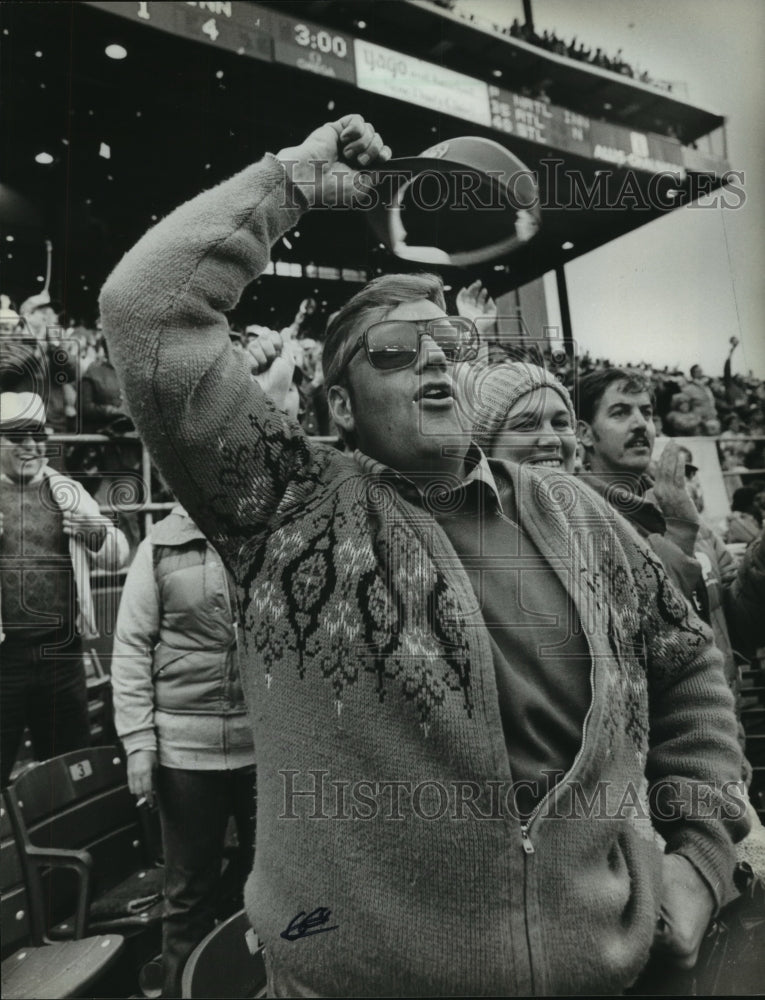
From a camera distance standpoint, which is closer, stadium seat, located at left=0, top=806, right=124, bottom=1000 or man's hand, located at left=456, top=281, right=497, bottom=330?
stadium seat, located at left=0, top=806, right=124, bottom=1000

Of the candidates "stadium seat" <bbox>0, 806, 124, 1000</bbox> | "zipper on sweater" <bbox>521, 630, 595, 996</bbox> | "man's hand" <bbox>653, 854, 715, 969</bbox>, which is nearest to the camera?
"zipper on sweater" <bbox>521, 630, 595, 996</bbox>

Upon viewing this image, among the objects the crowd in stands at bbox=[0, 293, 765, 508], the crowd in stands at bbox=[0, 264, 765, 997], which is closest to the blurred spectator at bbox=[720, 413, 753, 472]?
the crowd in stands at bbox=[0, 264, 765, 997]

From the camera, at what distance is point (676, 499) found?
1.58 meters

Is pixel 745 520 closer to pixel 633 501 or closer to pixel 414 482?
pixel 633 501

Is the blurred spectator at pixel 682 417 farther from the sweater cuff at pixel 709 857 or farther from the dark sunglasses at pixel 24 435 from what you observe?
the dark sunglasses at pixel 24 435

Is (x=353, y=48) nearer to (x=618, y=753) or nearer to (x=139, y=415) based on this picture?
(x=139, y=415)

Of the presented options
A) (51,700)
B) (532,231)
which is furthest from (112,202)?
(51,700)

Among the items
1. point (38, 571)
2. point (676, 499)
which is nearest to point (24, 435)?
point (38, 571)

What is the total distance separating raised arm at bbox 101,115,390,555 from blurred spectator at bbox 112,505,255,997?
0.71 metres

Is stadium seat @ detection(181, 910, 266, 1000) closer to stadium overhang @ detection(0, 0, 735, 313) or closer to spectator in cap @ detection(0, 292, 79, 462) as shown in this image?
spectator in cap @ detection(0, 292, 79, 462)

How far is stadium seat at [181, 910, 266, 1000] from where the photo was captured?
1.05 meters

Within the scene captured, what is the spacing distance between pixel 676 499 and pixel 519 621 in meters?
0.76

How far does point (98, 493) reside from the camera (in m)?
1.49

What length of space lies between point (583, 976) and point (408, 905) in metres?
0.24
